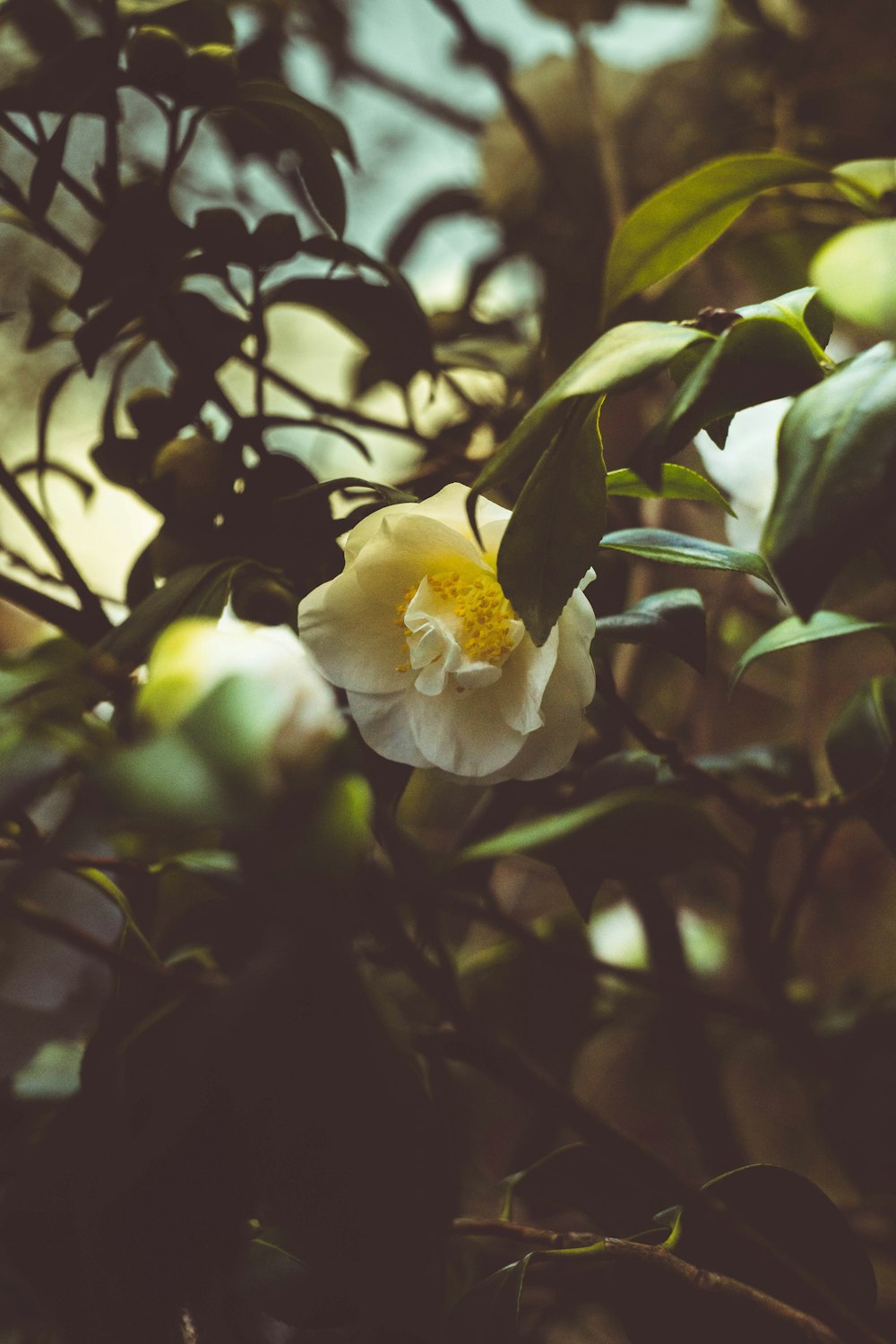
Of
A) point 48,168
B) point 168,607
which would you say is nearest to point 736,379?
point 168,607

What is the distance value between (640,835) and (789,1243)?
24 centimetres

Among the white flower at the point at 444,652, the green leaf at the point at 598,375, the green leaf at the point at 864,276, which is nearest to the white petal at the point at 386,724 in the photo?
the white flower at the point at 444,652

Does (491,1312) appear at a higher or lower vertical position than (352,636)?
lower

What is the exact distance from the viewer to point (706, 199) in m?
0.31

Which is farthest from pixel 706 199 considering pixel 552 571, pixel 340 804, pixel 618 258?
pixel 340 804

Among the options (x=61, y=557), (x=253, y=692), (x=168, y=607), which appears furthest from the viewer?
(x=61, y=557)

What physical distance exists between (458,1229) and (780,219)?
91cm

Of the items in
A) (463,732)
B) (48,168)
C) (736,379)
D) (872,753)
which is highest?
(48,168)

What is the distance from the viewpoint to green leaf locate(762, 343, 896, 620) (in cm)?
23

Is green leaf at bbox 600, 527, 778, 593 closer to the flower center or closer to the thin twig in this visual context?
the flower center

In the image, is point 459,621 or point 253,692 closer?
point 253,692

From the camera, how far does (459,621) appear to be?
0.37 metres

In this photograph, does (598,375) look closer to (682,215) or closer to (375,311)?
(682,215)

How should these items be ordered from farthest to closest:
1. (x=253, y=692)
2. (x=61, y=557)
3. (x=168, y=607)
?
(x=61, y=557)
(x=168, y=607)
(x=253, y=692)
